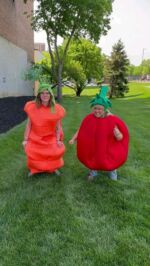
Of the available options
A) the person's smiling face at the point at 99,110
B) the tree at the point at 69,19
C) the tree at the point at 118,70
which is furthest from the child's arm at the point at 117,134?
the tree at the point at 118,70

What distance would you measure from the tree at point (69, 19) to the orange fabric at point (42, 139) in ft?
66.7

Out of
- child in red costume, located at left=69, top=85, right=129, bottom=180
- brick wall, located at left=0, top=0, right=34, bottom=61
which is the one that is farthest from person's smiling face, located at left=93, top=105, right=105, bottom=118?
brick wall, located at left=0, top=0, right=34, bottom=61

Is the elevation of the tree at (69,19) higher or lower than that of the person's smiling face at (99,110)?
higher

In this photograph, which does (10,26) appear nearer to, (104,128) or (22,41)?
(22,41)

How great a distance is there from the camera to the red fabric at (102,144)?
15.4ft

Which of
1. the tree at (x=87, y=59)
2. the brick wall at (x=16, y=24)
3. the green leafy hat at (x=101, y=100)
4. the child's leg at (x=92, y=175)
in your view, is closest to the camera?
the green leafy hat at (x=101, y=100)

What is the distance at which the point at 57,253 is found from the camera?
3.05 meters

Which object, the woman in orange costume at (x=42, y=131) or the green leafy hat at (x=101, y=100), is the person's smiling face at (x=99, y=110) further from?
the woman in orange costume at (x=42, y=131)

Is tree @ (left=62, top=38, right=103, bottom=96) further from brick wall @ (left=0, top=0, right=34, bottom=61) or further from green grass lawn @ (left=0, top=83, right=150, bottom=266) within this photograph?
green grass lawn @ (left=0, top=83, right=150, bottom=266)

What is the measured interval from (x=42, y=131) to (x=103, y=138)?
925mm

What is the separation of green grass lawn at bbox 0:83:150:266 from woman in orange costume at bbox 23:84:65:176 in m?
0.27

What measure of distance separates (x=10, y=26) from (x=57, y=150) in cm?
1801

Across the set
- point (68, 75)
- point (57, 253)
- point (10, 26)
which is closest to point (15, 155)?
point (57, 253)

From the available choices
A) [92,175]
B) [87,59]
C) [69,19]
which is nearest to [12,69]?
[69,19]
